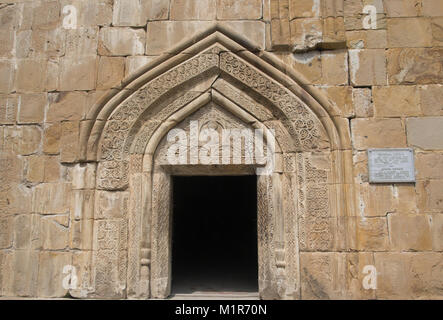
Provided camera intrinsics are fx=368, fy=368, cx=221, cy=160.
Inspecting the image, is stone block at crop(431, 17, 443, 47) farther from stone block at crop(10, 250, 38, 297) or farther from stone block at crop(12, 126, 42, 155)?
stone block at crop(10, 250, 38, 297)

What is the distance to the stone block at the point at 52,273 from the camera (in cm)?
406

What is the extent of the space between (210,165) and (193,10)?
1921 millimetres

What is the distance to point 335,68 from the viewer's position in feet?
14.1

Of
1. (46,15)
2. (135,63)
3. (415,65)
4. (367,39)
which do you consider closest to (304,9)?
(367,39)

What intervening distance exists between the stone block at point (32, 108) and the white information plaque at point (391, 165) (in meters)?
3.85

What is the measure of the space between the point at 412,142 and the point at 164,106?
287cm

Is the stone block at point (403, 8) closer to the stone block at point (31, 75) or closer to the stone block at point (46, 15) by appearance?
the stone block at point (46, 15)

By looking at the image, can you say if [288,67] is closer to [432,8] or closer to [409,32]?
[409,32]

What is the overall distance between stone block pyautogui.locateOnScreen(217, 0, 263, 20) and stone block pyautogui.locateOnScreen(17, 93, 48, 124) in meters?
2.36

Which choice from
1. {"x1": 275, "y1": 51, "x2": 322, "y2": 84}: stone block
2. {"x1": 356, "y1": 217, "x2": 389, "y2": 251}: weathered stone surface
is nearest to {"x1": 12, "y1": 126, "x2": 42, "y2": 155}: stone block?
{"x1": 275, "y1": 51, "x2": 322, "y2": 84}: stone block

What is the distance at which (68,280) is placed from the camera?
4070mm

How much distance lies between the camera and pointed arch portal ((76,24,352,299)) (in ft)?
13.3

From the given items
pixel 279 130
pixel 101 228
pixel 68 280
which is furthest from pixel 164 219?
pixel 279 130

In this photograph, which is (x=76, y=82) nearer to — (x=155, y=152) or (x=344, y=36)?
(x=155, y=152)
